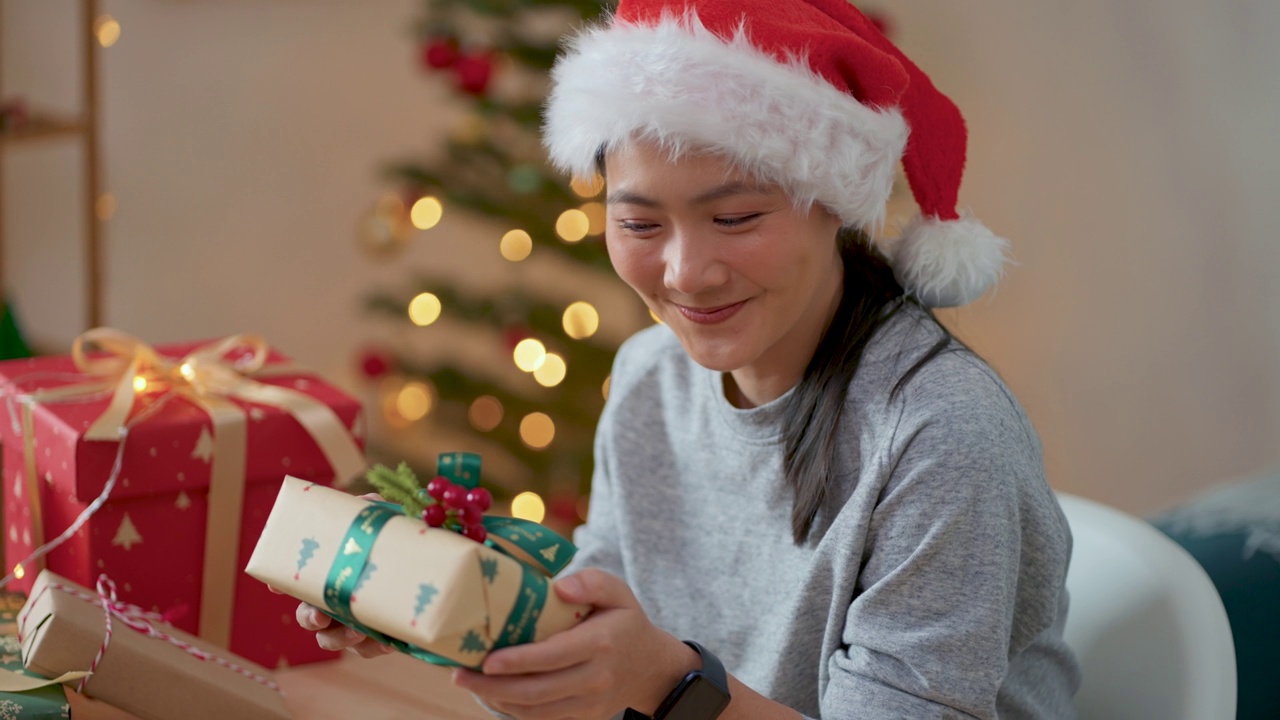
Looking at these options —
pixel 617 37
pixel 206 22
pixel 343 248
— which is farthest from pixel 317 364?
pixel 617 37

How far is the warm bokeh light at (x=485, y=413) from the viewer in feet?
9.16

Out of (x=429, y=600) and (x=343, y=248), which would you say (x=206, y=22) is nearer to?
(x=343, y=248)

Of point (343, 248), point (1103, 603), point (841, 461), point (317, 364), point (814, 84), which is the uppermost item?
point (814, 84)

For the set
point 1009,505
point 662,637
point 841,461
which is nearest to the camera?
point 662,637

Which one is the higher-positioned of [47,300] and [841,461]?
[841,461]

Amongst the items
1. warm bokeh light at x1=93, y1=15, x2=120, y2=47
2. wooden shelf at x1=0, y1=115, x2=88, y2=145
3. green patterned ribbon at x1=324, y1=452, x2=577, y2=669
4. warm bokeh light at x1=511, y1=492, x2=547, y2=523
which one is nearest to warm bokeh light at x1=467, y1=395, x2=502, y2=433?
warm bokeh light at x1=511, y1=492, x2=547, y2=523

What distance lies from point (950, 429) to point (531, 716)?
43 cm

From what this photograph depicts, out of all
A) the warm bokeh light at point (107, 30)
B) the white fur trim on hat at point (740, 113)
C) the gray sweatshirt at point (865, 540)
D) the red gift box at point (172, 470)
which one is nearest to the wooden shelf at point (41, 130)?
the warm bokeh light at point (107, 30)

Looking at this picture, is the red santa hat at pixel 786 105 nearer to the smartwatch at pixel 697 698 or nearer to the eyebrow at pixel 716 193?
the eyebrow at pixel 716 193

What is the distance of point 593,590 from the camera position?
2.71ft

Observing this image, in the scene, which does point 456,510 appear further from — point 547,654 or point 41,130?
point 41,130

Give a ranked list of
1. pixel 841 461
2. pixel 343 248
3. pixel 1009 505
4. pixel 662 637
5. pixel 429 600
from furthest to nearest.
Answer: pixel 343 248 → pixel 841 461 → pixel 1009 505 → pixel 662 637 → pixel 429 600

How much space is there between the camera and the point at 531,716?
829mm

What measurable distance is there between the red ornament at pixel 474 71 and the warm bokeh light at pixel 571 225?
316mm
